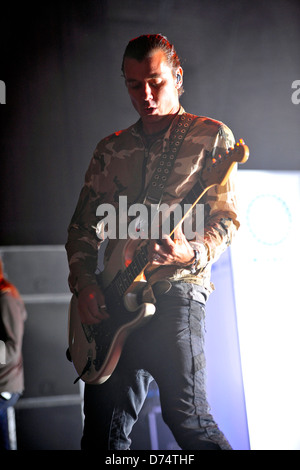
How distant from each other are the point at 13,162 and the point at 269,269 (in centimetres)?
122

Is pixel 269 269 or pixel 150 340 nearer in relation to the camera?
pixel 150 340

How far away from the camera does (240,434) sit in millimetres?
2109

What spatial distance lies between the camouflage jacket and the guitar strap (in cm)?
2

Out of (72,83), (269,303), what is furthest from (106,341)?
(72,83)

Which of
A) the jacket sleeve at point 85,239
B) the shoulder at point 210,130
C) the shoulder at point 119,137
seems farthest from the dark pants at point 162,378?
the shoulder at point 119,137

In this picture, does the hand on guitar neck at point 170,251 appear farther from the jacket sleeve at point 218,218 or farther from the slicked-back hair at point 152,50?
the slicked-back hair at point 152,50

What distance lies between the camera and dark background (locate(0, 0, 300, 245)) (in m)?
2.12

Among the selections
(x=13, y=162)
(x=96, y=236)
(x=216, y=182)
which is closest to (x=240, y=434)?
(x=96, y=236)

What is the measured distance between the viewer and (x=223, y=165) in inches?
57.5

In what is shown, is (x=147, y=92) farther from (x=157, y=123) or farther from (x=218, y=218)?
(x=218, y=218)

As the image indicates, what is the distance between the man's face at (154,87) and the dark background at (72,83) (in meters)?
0.31

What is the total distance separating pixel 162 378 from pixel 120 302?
0.87 feet

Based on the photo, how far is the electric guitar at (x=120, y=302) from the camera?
1.47 metres
